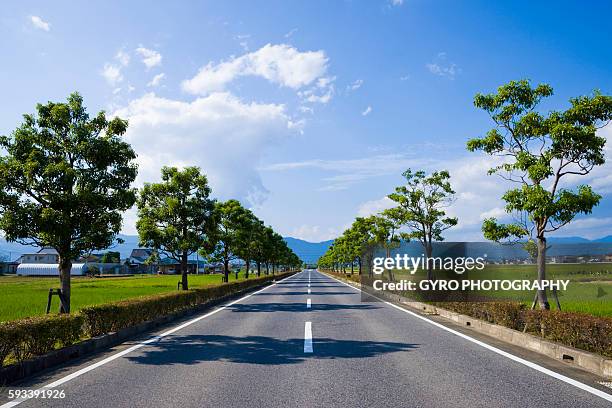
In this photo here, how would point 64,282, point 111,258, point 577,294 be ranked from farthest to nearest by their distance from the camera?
point 111,258
point 577,294
point 64,282

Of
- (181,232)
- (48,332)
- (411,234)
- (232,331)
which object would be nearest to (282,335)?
(232,331)

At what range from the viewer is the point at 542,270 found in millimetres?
11453

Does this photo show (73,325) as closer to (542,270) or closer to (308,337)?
(308,337)

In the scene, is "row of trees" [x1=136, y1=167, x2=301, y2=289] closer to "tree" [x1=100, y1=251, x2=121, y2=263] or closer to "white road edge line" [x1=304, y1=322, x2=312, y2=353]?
"white road edge line" [x1=304, y1=322, x2=312, y2=353]

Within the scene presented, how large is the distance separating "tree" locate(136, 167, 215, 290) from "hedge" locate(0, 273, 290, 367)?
20.1 feet

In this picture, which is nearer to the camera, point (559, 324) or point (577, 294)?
point (559, 324)

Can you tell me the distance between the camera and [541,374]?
20.8 feet

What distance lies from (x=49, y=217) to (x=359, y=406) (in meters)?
8.37

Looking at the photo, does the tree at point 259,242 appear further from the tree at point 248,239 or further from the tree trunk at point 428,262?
the tree trunk at point 428,262

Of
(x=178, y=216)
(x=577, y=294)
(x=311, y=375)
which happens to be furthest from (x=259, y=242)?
(x=311, y=375)

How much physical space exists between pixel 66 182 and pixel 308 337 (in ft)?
22.3

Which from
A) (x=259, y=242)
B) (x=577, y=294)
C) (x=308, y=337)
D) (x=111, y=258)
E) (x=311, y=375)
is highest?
(x=259, y=242)

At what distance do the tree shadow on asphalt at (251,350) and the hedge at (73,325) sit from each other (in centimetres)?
131

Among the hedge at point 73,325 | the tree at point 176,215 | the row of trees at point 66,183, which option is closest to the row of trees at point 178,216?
the tree at point 176,215
